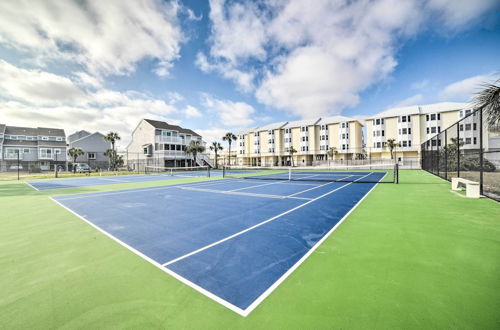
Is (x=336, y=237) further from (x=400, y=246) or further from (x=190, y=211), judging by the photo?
(x=190, y=211)

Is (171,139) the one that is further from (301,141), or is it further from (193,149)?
(301,141)

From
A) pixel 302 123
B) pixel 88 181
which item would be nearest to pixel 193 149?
pixel 88 181

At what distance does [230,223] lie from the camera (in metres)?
6.34

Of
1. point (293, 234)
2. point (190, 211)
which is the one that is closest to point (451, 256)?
point (293, 234)

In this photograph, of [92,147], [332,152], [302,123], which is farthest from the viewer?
[302,123]

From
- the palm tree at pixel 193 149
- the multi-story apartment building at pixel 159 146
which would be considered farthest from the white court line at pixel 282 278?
the palm tree at pixel 193 149

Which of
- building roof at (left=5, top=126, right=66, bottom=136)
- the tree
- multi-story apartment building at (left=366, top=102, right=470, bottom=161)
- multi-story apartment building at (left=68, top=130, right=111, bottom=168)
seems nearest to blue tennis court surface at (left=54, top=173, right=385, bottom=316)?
the tree

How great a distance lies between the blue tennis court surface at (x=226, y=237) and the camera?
10.8 ft

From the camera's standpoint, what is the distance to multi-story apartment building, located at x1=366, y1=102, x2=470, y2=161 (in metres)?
48.9

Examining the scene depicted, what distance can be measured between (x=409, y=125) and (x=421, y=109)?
5896 millimetres

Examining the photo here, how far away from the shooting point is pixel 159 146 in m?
47.5

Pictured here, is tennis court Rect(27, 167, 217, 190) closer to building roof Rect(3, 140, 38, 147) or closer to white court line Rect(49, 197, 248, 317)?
white court line Rect(49, 197, 248, 317)

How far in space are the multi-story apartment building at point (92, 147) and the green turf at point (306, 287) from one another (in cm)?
6156

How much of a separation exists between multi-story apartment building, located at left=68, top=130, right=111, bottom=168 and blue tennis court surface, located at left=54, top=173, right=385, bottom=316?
189 ft
